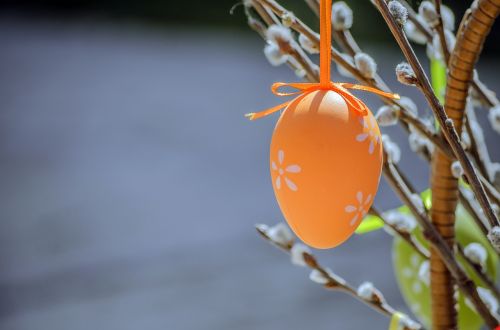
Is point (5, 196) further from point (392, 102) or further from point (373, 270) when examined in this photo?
point (392, 102)

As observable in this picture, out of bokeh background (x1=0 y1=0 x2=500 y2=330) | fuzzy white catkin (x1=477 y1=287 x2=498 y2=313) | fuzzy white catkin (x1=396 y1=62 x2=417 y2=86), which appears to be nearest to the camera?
fuzzy white catkin (x1=396 y1=62 x2=417 y2=86)

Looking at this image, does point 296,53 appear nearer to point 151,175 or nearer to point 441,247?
point 441,247

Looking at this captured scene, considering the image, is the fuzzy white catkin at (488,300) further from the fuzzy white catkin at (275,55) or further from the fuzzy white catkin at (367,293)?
the fuzzy white catkin at (275,55)

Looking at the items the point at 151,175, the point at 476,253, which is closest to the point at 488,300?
the point at 476,253

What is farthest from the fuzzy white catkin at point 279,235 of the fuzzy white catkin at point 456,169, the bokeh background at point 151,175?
the bokeh background at point 151,175

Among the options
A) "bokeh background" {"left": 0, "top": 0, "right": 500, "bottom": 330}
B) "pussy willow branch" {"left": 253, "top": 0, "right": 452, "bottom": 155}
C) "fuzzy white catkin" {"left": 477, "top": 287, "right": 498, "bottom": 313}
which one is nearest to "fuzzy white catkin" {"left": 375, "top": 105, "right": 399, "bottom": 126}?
"pussy willow branch" {"left": 253, "top": 0, "right": 452, "bottom": 155}

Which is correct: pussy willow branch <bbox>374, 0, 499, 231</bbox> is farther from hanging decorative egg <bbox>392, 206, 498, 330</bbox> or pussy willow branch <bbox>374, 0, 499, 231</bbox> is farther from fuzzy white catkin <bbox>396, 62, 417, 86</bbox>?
hanging decorative egg <bbox>392, 206, 498, 330</bbox>

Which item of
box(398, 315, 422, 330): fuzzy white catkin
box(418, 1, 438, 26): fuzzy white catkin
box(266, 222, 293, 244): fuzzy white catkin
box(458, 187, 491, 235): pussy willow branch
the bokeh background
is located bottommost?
the bokeh background

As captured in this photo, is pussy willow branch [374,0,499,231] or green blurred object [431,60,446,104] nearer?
pussy willow branch [374,0,499,231]
